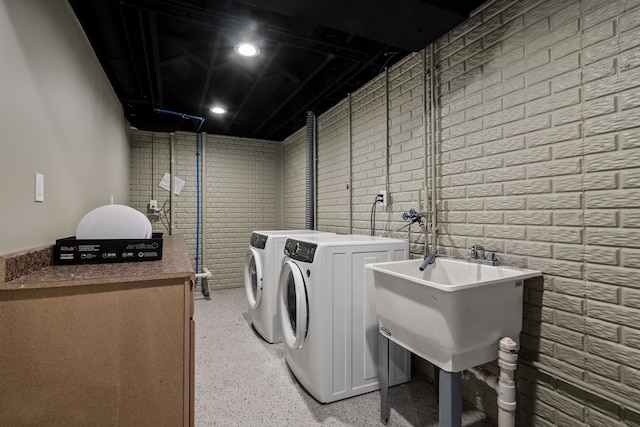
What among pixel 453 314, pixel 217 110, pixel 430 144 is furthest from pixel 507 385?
pixel 217 110

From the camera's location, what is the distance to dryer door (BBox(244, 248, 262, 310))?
283cm

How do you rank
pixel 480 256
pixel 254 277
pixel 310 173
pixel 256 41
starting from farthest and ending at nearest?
pixel 310 173, pixel 254 277, pixel 256 41, pixel 480 256

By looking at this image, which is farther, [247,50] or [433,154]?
[247,50]

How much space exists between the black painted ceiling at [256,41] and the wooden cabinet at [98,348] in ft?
5.46

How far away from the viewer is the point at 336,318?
1.92 m

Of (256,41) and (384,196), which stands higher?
(256,41)

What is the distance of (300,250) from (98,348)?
50.0 inches

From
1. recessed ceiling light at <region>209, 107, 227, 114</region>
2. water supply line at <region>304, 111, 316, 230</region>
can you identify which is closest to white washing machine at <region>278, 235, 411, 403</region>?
water supply line at <region>304, 111, 316, 230</region>

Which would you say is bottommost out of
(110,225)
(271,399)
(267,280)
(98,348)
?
(271,399)

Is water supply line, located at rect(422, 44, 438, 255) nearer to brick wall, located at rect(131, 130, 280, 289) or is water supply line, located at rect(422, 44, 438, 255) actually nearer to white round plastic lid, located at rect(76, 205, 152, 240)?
Result: white round plastic lid, located at rect(76, 205, 152, 240)

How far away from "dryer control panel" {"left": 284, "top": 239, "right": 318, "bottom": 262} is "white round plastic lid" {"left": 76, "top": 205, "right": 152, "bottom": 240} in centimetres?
97

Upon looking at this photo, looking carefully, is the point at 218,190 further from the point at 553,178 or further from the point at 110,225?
the point at 553,178

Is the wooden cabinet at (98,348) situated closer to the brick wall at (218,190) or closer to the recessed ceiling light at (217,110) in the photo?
the recessed ceiling light at (217,110)

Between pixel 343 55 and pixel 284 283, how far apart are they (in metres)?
1.90
